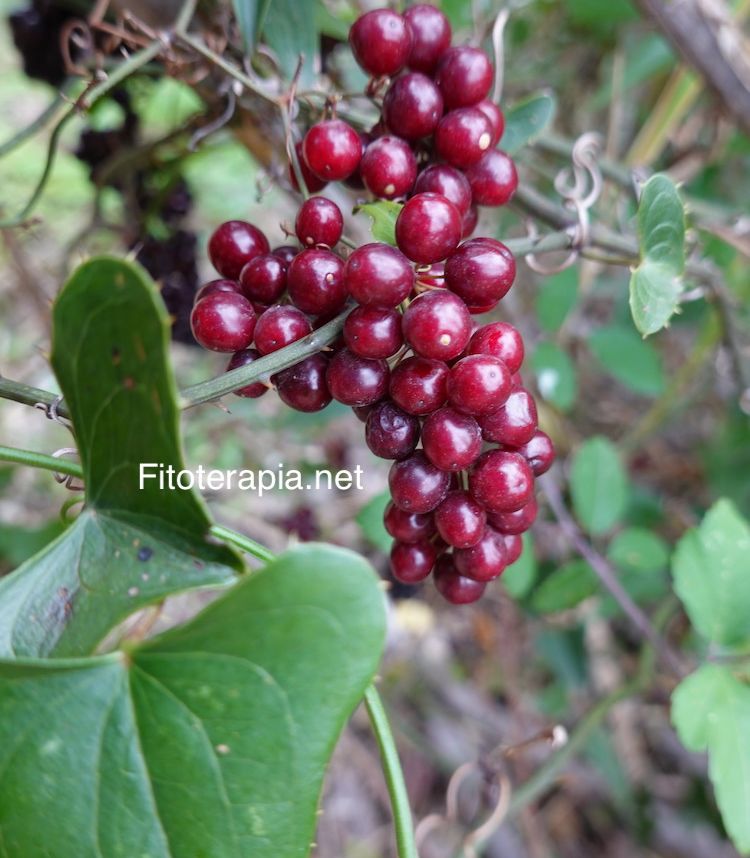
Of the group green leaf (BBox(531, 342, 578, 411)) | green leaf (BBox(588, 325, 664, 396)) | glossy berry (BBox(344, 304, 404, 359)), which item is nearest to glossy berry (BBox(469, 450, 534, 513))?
glossy berry (BBox(344, 304, 404, 359))

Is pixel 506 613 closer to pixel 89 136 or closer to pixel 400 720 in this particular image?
pixel 400 720

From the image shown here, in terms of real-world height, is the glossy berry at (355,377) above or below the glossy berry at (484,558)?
above

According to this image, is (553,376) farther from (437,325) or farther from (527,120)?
(437,325)

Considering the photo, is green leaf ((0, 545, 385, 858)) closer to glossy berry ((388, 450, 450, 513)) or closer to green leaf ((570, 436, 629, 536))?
glossy berry ((388, 450, 450, 513))

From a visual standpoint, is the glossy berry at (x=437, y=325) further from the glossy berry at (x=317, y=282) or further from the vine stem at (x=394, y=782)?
the vine stem at (x=394, y=782)

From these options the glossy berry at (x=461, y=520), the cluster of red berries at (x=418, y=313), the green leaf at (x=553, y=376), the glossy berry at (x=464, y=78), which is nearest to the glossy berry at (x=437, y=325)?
the cluster of red berries at (x=418, y=313)

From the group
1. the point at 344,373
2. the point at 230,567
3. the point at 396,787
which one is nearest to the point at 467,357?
the point at 344,373
